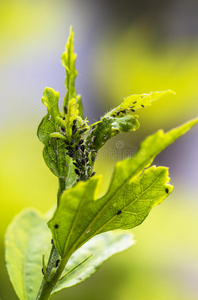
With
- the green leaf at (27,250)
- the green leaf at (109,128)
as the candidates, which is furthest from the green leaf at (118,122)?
the green leaf at (27,250)

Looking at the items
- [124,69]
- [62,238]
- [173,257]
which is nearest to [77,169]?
[62,238]

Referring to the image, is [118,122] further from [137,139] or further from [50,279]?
[137,139]


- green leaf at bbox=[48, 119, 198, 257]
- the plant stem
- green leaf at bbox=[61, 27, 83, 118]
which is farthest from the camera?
green leaf at bbox=[61, 27, 83, 118]

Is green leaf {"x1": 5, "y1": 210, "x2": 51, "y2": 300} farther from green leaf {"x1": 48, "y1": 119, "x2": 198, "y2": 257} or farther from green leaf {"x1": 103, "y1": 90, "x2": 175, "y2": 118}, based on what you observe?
green leaf {"x1": 103, "y1": 90, "x2": 175, "y2": 118}

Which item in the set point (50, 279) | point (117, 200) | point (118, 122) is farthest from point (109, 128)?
point (50, 279)

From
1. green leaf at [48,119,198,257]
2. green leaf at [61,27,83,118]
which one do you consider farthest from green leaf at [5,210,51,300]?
green leaf at [61,27,83,118]

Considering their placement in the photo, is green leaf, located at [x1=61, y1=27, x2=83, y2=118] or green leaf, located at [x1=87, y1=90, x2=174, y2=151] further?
green leaf, located at [x1=61, y1=27, x2=83, y2=118]

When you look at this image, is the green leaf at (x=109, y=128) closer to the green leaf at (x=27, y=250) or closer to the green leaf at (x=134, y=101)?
the green leaf at (x=134, y=101)
